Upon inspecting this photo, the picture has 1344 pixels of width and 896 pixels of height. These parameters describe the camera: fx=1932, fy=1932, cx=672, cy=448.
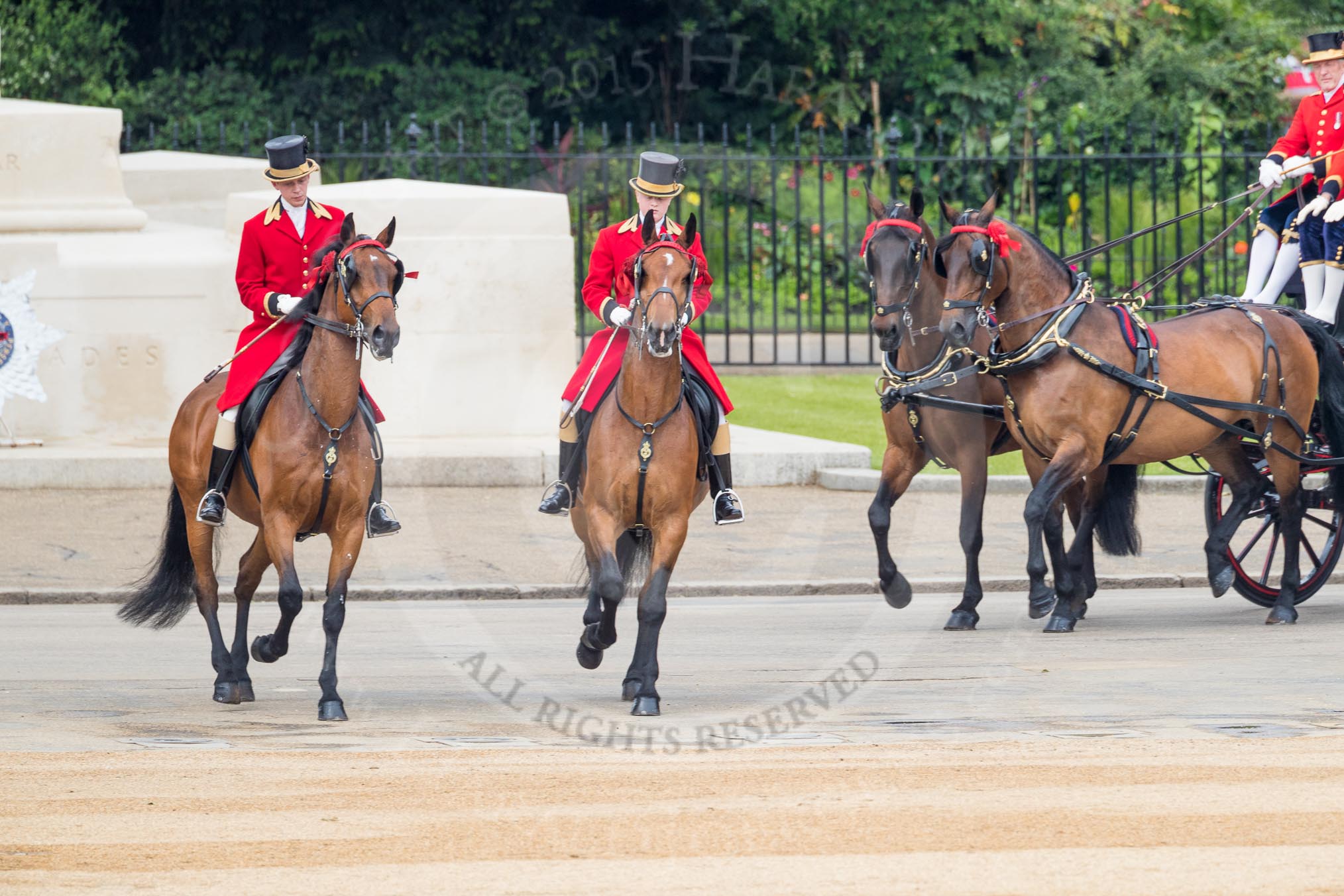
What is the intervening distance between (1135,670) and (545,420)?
25.3 feet

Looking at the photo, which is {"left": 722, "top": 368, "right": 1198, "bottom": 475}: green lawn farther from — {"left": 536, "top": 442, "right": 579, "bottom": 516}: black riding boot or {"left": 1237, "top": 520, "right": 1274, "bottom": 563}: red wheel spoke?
{"left": 536, "top": 442, "right": 579, "bottom": 516}: black riding boot

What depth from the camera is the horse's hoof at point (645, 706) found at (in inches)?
311

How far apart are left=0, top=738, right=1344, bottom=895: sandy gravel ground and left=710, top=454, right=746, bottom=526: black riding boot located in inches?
65.7

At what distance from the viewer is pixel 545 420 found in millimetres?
15883

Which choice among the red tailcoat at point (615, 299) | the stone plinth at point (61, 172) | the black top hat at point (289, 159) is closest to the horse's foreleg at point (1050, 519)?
the red tailcoat at point (615, 299)

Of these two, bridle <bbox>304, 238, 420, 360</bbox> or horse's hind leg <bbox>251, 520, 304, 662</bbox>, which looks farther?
horse's hind leg <bbox>251, 520, 304, 662</bbox>

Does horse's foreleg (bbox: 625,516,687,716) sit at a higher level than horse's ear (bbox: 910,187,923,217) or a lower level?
lower


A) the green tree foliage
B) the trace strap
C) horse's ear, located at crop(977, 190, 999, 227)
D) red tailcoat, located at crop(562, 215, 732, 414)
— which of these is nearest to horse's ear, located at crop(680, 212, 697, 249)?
red tailcoat, located at crop(562, 215, 732, 414)

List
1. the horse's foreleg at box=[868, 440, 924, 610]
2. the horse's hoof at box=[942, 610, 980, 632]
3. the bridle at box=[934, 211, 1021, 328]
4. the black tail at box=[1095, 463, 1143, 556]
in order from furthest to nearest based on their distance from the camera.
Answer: the black tail at box=[1095, 463, 1143, 556] < the horse's foreleg at box=[868, 440, 924, 610] < the horse's hoof at box=[942, 610, 980, 632] < the bridle at box=[934, 211, 1021, 328]

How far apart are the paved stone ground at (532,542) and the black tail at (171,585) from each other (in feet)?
7.82

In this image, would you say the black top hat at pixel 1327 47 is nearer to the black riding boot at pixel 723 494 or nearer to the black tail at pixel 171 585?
the black riding boot at pixel 723 494

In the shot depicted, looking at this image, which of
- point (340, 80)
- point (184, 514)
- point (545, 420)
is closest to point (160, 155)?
point (340, 80)

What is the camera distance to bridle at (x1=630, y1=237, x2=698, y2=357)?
780cm

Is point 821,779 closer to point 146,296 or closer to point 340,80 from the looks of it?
point 146,296
